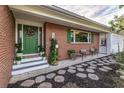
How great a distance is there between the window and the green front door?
283 cm

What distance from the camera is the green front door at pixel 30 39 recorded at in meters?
6.51

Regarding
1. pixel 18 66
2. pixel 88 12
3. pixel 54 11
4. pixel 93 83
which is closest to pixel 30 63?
pixel 18 66

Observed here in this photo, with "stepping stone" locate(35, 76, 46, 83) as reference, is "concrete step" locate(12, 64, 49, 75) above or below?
above

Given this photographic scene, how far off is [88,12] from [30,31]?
27931 mm

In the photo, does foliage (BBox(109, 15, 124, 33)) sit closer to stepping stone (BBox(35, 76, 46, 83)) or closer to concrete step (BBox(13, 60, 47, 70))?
concrete step (BBox(13, 60, 47, 70))

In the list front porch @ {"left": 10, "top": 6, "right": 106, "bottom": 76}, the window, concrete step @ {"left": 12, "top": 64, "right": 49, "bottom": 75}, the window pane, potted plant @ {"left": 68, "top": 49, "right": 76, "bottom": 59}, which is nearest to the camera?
concrete step @ {"left": 12, "top": 64, "right": 49, "bottom": 75}

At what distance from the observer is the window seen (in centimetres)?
902

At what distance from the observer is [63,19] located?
6.12 m

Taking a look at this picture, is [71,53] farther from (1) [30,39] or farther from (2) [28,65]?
(2) [28,65]

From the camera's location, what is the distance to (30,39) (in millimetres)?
6734

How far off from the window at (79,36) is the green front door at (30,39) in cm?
283

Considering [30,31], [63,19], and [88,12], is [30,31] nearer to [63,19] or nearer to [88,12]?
[63,19]

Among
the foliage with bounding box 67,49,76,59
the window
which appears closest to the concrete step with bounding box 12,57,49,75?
the foliage with bounding box 67,49,76,59

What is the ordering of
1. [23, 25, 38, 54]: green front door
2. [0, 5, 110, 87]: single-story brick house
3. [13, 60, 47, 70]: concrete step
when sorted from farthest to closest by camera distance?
[23, 25, 38, 54]: green front door
[13, 60, 47, 70]: concrete step
[0, 5, 110, 87]: single-story brick house
